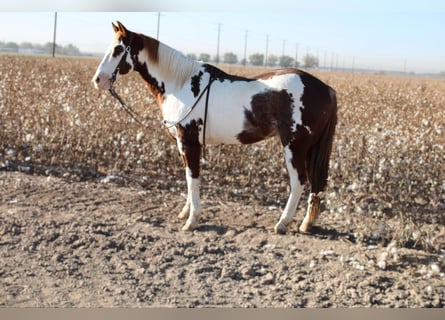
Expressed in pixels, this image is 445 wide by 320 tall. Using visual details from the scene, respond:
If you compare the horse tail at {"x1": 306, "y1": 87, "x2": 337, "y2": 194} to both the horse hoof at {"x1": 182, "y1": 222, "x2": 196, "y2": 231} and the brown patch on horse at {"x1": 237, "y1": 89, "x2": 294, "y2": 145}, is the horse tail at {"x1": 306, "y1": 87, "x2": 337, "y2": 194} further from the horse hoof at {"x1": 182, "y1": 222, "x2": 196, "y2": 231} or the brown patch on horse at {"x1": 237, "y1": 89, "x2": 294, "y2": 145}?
the horse hoof at {"x1": 182, "y1": 222, "x2": 196, "y2": 231}

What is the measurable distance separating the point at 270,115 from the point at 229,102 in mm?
343

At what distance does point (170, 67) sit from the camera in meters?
4.27

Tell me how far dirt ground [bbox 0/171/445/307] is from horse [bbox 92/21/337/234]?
59cm

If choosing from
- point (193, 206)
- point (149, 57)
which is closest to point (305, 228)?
point (193, 206)

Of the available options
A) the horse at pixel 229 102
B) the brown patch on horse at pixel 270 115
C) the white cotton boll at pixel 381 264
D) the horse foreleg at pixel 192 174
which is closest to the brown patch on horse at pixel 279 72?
the horse at pixel 229 102

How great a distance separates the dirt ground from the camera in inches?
134

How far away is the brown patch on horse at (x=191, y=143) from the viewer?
423 cm

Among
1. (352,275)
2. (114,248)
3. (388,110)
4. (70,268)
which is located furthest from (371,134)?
(70,268)

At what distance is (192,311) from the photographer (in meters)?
3.07

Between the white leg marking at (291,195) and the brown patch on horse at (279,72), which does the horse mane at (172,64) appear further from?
the white leg marking at (291,195)

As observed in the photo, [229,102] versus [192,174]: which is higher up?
[229,102]

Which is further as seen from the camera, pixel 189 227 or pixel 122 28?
pixel 189 227

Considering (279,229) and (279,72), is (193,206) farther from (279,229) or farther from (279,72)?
(279,72)

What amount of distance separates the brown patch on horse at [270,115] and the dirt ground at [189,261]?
2.94ft
